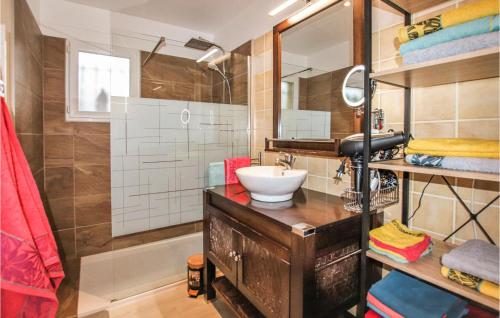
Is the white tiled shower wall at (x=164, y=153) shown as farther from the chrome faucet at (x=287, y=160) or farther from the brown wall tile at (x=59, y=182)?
the chrome faucet at (x=287, y=160)

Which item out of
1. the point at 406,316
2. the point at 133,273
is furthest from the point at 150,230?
the point at 406,316

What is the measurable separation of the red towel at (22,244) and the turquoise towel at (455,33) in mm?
1557

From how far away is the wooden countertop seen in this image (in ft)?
3.59

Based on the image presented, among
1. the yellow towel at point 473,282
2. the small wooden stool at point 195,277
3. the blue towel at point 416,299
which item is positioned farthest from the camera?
the small wooden stool at point 195,277

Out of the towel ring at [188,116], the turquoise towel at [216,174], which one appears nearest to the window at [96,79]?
the towel ring at [188,116]

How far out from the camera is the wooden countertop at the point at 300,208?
110 centimetres

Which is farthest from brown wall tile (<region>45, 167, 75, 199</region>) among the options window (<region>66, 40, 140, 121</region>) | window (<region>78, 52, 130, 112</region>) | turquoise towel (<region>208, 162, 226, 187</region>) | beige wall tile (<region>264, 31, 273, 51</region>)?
beige wall tile (<region>264, 31, 273, 51</region>)

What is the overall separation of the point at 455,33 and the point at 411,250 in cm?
76

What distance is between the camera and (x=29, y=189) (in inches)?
41.0

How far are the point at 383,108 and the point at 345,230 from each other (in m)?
0.67

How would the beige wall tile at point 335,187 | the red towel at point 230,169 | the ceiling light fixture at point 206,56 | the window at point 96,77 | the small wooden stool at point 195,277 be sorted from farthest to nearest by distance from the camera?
the ceiling light fixture at point 206,56, the window at point 96,77, the red towel at point 230,169, the small wooden stool at point 195,277, the beige wall tile at point 335,187

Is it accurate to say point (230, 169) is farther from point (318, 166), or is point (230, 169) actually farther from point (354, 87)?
point (354, 87)

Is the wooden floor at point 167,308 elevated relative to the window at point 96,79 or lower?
lower

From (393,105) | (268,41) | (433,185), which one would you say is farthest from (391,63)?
(268,41)
